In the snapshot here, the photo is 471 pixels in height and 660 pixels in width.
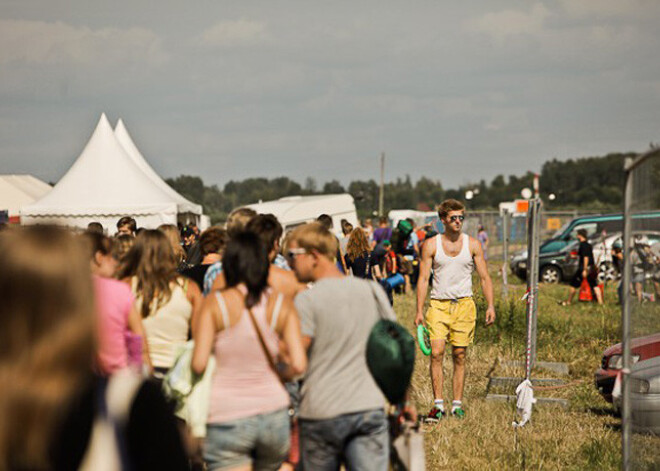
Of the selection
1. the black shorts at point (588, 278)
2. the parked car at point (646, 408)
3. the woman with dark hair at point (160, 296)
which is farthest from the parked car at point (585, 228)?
the woman with dark hair at point (160, 296)

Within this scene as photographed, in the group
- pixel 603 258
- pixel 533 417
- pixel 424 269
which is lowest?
pixel 533 417

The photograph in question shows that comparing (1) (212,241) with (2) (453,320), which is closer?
(1) (212,241)

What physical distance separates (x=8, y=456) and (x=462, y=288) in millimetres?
7024

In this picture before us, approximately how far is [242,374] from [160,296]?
4.29 ft

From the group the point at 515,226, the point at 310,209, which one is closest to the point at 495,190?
the point at 515,226

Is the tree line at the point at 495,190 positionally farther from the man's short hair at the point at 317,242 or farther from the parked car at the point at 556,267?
the man's short hair at the point at 317,242

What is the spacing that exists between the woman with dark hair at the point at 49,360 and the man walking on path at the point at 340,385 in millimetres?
2461

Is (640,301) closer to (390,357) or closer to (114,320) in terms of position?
(390,357)

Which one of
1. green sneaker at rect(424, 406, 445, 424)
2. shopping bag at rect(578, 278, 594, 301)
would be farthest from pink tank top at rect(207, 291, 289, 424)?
shopping bag at rect(578, 278, 594, 301)

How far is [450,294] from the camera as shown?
8.73 metres

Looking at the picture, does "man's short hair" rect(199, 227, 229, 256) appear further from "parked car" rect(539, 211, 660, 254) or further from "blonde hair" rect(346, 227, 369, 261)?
"parked car" rect(539, 211, 660, 254)

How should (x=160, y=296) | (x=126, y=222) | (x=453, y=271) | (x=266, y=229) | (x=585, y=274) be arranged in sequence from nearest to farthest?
1. (x=160, y=296)
2. (x=266, y=229)
3. (x=453, y=271)
4. (x=126, y=222)
5. (x=585, y=274)

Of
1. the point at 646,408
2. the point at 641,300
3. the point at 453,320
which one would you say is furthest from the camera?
the point at 453,320

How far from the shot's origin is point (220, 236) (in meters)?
6.86
